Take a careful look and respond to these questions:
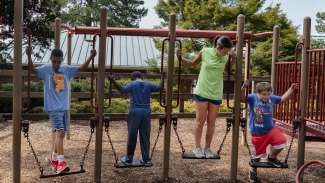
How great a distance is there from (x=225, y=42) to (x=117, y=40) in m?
21.7

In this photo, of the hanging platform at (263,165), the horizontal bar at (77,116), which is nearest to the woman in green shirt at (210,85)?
the hanging platform at (263,165)

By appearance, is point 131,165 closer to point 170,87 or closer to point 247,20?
point 170,87

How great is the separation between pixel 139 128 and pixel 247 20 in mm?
16072

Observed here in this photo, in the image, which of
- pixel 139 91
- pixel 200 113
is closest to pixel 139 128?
pixel 139 91

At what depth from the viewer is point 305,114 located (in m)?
6.23

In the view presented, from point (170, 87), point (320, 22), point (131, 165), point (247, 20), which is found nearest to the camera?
point (131, 165)

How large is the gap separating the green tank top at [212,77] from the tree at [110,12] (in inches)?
1212

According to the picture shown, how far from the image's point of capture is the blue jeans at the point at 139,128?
586 cm

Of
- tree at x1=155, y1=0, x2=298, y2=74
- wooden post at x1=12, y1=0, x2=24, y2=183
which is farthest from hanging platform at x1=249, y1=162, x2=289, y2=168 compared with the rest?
tree at x1=155, y1=0, x2=298, y2=74

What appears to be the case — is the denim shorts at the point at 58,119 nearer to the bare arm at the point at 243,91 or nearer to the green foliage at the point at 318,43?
the bare arm at the point at 243,91

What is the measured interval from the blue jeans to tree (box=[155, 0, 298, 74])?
14090 mm

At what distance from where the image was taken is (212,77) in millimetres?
5969

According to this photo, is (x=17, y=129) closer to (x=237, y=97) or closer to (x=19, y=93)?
(x=19, y=93)

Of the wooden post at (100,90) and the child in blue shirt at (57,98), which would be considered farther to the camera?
the wooden post at (100,90)
